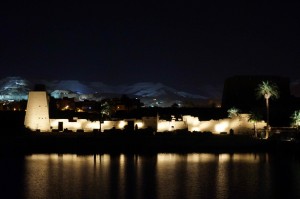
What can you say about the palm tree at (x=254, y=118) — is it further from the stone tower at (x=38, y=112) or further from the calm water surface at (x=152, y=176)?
the stone tower at (x=38, y=112)

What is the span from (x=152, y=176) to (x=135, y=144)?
36.0 feet

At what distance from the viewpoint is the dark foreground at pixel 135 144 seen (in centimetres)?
3462

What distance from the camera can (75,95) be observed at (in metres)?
82.9

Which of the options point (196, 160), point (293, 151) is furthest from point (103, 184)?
point (293, 151)

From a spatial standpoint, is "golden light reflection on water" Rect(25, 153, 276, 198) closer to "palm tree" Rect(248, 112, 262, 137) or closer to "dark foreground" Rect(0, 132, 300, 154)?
"dark foreground" Rect(0, 132, 300, 154)

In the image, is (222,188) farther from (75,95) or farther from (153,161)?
(75,95)

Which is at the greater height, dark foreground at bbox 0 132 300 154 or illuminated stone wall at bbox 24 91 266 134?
illuminated stone wall at bbox 24 91 266 134

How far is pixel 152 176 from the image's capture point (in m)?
24.7

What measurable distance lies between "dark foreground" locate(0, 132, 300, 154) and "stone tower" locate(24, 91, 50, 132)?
7.99 feet

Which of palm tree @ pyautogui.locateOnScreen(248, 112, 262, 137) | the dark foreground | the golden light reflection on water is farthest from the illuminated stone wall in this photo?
the golden light reflection on water

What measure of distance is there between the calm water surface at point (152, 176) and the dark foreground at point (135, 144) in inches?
60.6

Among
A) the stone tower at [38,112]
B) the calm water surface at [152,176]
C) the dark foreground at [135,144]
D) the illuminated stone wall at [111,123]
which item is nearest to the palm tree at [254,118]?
the illuminated stone wall at [111,123]

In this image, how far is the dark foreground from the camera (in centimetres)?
3462

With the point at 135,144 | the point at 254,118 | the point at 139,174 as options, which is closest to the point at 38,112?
the point at 135,144
